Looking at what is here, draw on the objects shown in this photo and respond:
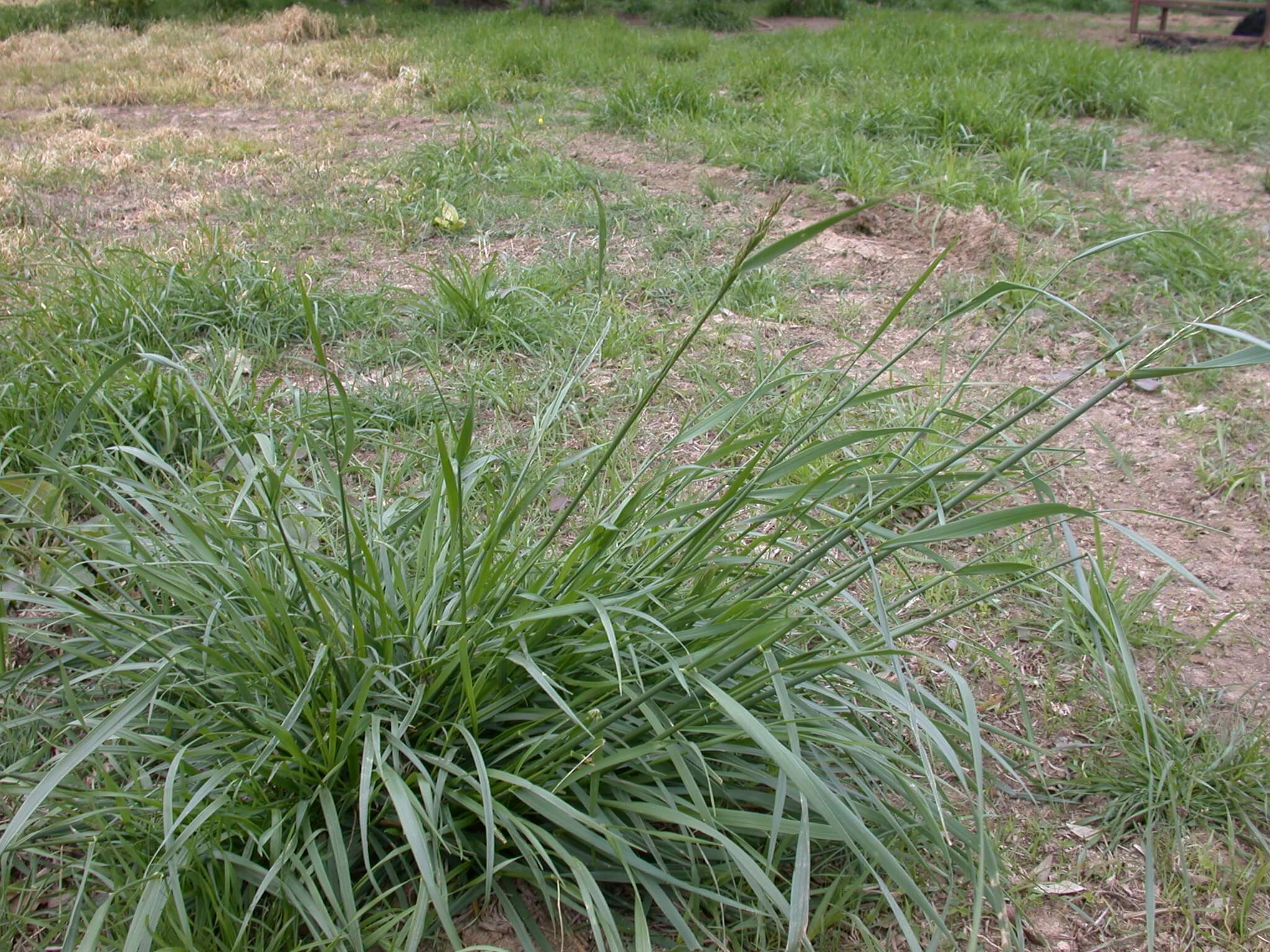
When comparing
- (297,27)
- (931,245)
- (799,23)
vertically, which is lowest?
(931,245)

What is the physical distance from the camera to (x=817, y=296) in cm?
373

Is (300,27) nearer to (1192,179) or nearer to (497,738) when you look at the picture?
(1192,179)

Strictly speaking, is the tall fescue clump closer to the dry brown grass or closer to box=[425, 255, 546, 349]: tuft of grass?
box=[425, 255, 546, 349]: tuft of grass

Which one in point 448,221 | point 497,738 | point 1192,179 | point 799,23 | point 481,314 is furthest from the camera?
point 799,23

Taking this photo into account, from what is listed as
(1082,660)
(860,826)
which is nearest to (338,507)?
(860,826)

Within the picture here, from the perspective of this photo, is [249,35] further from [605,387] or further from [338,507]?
[338,507]

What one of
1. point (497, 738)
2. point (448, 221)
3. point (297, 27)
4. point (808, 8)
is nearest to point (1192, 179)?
point (448, 221)

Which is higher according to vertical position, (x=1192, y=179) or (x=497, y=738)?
(x=1192, y=179)

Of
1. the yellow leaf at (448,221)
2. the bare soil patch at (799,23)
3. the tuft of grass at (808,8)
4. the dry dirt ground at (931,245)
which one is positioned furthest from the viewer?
the tuft of grass at (808,8)

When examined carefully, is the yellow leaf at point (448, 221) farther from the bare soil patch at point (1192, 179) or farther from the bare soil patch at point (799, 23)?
the bare soil patch at point (799, 23)

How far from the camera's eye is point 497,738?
165 cm

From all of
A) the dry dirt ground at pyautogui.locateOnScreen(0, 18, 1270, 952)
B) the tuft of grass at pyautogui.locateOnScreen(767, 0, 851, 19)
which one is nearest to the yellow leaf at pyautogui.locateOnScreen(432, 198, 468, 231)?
the dry dirt ground at pyautogui.locateOnScreen(0, 18, 1270, 952)

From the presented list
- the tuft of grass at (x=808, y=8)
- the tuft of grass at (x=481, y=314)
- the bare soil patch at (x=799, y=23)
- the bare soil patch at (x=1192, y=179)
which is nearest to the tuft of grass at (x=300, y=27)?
the bare soil patch at (x=799, y=23)

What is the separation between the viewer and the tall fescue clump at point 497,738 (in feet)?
4.64
